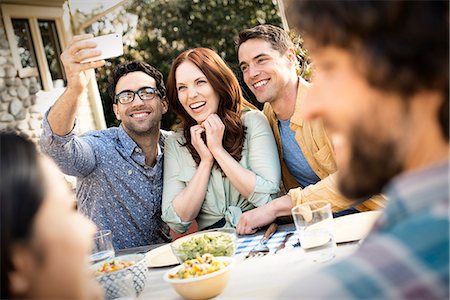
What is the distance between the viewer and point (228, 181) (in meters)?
2.61

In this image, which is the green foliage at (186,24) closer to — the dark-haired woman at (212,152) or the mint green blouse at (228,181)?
the dark-haired woman at (212,152)

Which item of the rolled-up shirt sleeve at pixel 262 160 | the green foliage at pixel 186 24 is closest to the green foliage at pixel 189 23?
the green foliage at pixel 186 24

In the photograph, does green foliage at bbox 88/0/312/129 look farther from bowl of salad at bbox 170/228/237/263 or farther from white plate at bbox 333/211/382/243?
bowl of salad at bbox 170/228/237/263

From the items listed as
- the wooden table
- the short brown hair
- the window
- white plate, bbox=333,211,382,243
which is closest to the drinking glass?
the wooden table

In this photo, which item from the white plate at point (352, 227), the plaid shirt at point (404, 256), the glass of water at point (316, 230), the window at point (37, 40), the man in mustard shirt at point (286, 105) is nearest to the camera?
the plaid shirt at point (404, 256)

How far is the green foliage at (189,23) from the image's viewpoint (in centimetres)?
1062

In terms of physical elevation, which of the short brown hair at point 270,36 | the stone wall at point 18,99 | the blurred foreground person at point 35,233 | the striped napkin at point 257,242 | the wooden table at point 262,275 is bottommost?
the wooden table at point 262,275

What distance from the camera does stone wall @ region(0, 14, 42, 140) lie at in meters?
7.82

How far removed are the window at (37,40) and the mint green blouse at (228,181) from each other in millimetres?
6188

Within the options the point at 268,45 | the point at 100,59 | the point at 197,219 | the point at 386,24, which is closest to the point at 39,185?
the point at 386,24

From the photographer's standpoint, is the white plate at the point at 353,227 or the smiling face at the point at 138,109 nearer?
the white plate at the point at 353,227

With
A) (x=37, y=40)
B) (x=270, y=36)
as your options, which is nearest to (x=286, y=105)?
(x=270, y=36)

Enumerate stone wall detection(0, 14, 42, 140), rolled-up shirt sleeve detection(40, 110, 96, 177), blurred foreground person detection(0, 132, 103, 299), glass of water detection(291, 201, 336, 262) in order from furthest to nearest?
stone wall detection(0, 14, 42, 140) → rolled-up shirt sleeve detection(40, 110, 96, 177) → glass of water detection(291, 201, 336, 262) → blurred foreground person detection(0, 132, 103, 299)

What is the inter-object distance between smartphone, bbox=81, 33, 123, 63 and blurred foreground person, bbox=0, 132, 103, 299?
1640 mm
